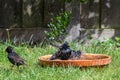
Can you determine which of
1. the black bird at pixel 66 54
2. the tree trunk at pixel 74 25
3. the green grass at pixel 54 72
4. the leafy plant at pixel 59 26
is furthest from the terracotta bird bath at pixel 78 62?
the tree trunk at pixel 74 25

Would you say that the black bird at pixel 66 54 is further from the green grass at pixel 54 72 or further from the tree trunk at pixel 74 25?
the tree trunk at pixel 74 25

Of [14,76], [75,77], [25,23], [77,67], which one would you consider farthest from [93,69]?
[25,23]

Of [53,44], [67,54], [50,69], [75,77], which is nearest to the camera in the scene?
[75,77]

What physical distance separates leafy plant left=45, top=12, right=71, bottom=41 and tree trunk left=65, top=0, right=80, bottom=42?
0.20 m

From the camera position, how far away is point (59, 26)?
885cm

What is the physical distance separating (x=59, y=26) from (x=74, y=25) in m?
0.38

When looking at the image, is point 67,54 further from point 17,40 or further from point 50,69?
point 17,40

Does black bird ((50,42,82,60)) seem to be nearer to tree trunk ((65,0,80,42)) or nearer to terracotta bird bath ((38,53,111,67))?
terracotta bird bath ((38,53,111,67))

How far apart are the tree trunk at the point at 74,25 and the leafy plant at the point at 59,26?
20 cm

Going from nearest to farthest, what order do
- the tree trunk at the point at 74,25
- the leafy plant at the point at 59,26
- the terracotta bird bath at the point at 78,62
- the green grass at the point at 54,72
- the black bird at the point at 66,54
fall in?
the green grass at the point at 54,72 → the terracotta bird bath at the point at 78,62 → the black bird at the point at 66,54 → the leafy plant at the point at 59,26 → the tree trunk at the point at 74,25

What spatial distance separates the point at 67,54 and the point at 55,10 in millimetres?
2543

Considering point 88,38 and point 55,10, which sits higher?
point 55,10

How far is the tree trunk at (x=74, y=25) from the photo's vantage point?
9.03 metres

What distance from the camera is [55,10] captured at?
927 cm
